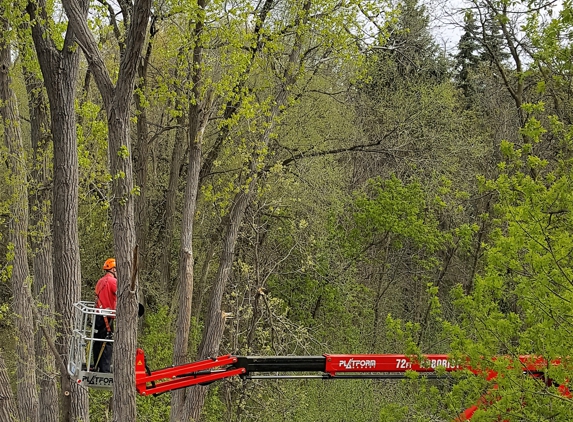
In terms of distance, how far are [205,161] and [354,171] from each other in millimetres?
6321

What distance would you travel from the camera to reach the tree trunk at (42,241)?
10250 mm

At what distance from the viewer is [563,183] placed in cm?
599

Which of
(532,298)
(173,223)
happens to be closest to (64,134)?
(532,298)

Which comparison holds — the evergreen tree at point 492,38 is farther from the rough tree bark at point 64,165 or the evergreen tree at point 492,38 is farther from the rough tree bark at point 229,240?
the rough tree bark at point 64,165

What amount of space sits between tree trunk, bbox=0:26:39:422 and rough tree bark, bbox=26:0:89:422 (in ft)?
5.78

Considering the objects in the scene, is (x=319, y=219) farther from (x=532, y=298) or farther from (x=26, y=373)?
(x=532, y=298)

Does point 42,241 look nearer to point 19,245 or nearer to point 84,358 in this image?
point 19,245

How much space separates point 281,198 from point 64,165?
23.1ft

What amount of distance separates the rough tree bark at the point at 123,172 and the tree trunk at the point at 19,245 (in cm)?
444

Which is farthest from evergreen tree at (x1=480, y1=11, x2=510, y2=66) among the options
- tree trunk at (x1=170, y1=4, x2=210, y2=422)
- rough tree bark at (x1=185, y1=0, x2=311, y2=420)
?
tree trunk at (x1=170, y1=4, x2=210, y2=422)

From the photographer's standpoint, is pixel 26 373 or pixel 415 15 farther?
pixel 415 15

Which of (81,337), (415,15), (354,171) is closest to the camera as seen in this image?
(81,337)

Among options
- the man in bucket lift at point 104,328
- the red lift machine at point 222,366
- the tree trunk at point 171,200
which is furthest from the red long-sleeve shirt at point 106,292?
Answer: the tree trunk at point 171,200

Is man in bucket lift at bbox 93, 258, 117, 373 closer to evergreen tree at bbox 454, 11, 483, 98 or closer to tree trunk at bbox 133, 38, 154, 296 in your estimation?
tree trunk at bbox 133, 38, 154, 296
